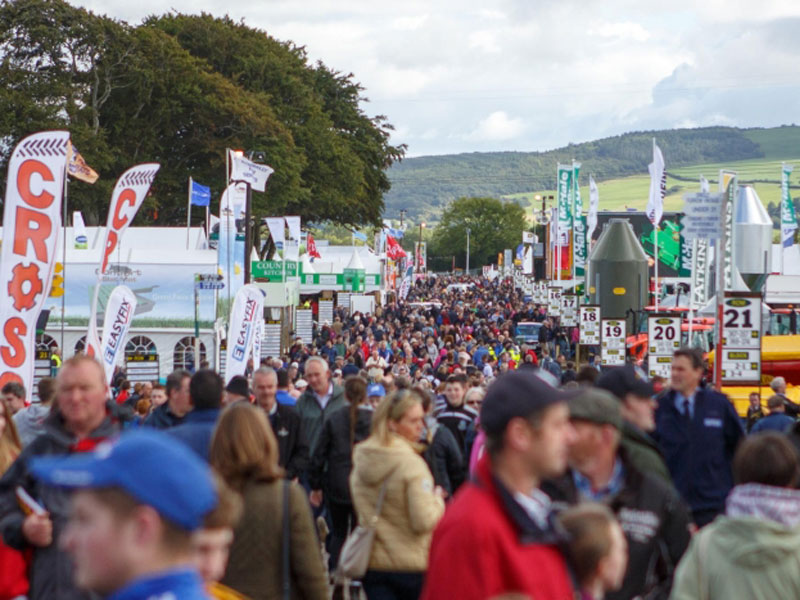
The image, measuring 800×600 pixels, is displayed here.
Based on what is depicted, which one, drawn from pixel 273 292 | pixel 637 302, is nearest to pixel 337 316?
pixel 273 292

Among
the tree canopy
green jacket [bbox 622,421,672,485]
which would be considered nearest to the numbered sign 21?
green jacket [bbox 622,421,672,485]

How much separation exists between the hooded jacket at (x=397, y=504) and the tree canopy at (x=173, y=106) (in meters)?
43.8

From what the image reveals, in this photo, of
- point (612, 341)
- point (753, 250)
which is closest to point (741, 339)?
point (612, 341)

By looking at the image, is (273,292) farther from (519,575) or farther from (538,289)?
(519,575)

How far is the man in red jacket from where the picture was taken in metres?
3.25

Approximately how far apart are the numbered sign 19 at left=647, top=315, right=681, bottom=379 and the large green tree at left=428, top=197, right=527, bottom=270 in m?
158

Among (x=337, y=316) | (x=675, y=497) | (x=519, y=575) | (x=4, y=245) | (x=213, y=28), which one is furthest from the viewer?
(x=213, y=28)

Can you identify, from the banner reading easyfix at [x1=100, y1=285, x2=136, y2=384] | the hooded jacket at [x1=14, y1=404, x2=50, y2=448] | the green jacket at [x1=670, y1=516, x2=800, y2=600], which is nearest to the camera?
the green jacket at [x1=670, y1=516, x2=800, y2=600]

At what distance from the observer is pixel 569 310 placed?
123 ft

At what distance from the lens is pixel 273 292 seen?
3684 centimetres

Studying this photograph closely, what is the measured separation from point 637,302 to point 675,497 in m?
30.5

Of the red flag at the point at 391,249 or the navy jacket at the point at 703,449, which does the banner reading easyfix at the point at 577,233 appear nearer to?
the red flag at the point at 391,249

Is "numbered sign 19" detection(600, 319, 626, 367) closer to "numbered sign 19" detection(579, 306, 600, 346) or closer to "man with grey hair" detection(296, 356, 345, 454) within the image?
"numbered sign 19" detection(579, 306, 600, 346)

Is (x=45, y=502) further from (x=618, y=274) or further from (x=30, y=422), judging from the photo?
(x=618, y=274)
